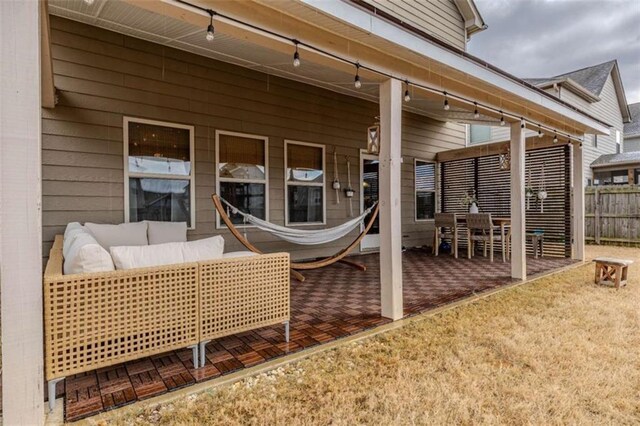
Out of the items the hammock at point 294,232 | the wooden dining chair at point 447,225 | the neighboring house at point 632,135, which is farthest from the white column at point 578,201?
the neighboring house at point 632,135

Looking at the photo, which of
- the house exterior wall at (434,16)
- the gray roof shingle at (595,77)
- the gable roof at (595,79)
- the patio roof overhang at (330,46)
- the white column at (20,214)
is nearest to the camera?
the white column at (20,214)

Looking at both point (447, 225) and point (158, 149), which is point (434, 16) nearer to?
point (447, 225)

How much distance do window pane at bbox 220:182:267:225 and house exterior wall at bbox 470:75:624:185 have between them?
8.30 m

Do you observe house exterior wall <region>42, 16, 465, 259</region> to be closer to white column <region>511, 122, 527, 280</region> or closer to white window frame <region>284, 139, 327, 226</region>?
white window frame <region>284, 139, 327, 226</region>

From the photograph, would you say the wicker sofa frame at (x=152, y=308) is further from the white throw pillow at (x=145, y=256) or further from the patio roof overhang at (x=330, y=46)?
the patio roof overhang at (x=330, y=46)

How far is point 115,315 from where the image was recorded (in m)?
1.97

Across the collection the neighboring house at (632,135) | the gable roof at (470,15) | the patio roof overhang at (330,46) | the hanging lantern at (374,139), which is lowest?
the hanging lantern at (374,139)

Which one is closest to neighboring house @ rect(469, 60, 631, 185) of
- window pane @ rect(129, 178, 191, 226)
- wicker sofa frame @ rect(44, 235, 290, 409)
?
window pane @ rect(129, 178, 191, 226)

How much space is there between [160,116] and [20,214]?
3278 millimetres

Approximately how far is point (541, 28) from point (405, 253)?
437 inches

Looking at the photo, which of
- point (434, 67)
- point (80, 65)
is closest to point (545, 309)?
point (434, 67)

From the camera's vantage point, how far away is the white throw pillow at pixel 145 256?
212cm

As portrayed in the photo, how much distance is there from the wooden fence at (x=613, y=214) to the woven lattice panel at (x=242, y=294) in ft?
32.5

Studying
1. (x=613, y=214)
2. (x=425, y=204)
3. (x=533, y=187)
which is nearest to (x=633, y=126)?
(x=613, y=214)
